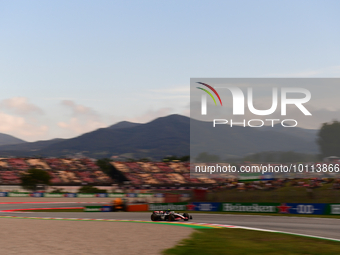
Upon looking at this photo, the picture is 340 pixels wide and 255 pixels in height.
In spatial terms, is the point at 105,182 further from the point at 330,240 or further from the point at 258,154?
the point at 330,240

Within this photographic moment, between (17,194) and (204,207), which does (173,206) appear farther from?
(17,194)

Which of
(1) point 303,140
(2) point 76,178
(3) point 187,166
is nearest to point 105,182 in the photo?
(2) point 76,178

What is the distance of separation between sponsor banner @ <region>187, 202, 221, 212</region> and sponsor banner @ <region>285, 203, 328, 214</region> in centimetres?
529

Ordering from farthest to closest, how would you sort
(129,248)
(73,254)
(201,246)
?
(201,246) → (129,248) → (73,254)

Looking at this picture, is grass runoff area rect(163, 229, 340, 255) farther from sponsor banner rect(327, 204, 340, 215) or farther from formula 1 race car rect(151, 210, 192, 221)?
sponsor banner rect(327, 204, 340, 215)

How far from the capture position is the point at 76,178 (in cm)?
8144

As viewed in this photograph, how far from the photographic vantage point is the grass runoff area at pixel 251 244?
34.0 ft

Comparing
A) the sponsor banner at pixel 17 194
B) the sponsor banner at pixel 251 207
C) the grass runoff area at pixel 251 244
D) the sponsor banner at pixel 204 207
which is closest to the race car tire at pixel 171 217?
the grass runoff area at pixel 251 244

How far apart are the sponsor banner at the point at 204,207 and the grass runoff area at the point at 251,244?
42.3 ft

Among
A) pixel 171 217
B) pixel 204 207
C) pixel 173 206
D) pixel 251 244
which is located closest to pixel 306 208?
pixel 204 207

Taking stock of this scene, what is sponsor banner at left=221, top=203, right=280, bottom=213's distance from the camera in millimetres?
25281

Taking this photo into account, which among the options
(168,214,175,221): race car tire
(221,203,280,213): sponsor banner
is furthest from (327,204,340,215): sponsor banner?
(168,214,175,221): race car tire

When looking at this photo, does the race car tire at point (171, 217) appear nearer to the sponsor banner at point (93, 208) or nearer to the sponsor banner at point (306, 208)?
the sponsor banner at point (306, 208)

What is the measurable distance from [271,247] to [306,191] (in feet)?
55.6
